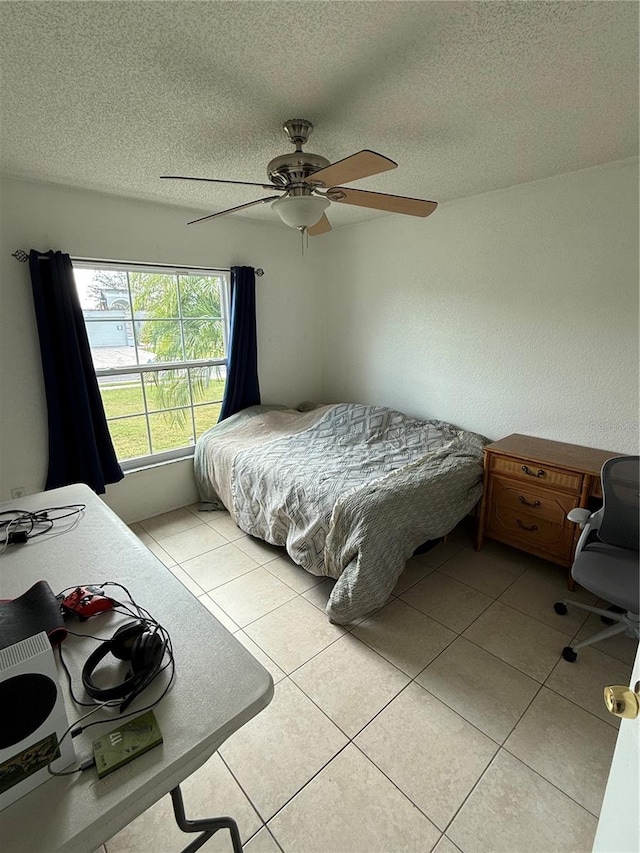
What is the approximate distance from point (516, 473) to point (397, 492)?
2.78ft

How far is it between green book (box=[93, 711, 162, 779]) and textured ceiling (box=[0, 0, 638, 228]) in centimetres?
173

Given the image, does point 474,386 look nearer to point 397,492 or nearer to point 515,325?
point 515,325

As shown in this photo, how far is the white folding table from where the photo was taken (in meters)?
0.59

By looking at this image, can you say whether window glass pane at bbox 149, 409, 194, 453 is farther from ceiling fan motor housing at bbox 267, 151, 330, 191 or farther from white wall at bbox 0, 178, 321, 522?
ceiling fan motor housing at bbox 267, 151, 330, 191

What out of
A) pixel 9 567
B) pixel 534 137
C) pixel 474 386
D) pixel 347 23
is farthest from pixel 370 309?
pixel 9 567

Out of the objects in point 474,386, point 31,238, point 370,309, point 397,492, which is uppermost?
point 31,238

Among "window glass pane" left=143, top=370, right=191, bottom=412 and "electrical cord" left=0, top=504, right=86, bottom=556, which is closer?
"electrical cord" left=0, top=504, right=86, bottom=556

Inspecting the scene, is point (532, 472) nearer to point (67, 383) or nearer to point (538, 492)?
point (538, 492)

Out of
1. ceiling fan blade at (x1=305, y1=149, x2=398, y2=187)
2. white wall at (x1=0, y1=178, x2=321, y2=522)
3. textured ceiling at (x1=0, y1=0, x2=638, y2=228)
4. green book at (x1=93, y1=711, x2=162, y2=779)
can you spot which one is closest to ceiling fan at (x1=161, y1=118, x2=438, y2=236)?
ceiling fan blade at (x1=305, y1=149, x2=398, y2=187)

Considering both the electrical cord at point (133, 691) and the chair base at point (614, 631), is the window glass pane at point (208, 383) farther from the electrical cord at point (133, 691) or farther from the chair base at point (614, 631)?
the chair base at point (614, 631)

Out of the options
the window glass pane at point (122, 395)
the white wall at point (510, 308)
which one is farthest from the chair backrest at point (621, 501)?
the window glass pane at point (122, 395)

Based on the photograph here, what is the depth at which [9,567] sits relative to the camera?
1.21 metres

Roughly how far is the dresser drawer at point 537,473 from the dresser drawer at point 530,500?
1.6 inches

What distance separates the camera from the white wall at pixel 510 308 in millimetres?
2350
